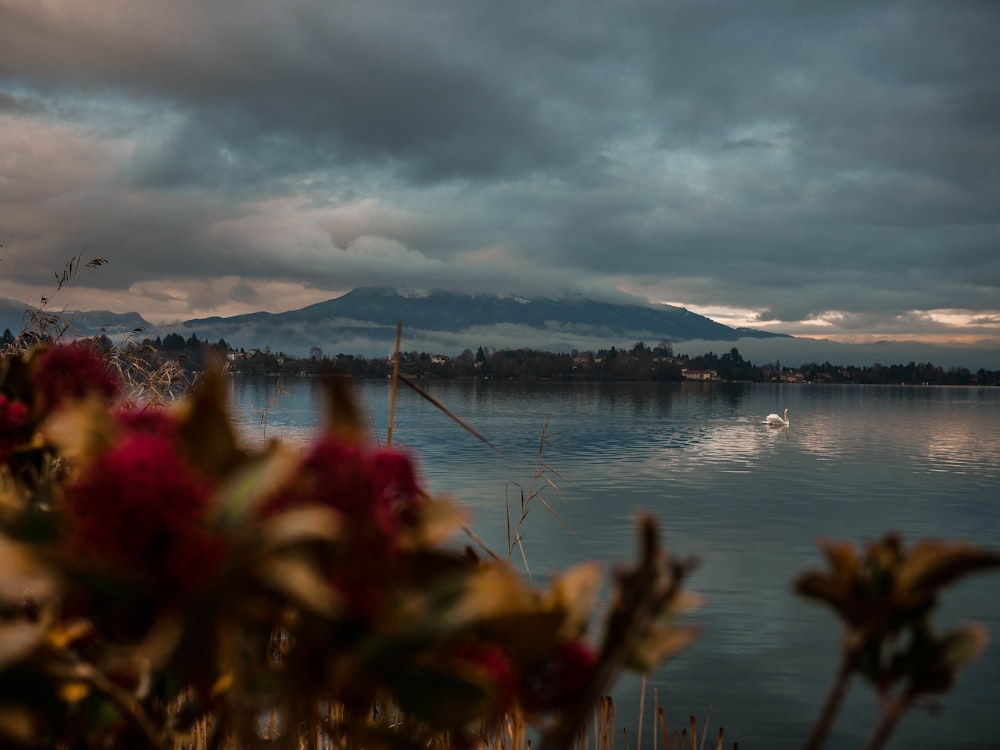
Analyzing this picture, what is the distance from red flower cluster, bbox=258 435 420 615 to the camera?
0.65 meters

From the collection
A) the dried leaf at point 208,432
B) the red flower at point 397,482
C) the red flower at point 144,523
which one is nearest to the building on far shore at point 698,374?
the red flower at point 397,482

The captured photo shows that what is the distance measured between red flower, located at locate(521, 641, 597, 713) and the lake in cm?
13

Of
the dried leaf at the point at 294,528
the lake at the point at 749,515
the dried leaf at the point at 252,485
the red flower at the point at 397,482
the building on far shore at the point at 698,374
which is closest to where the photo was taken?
the dried leaf at the point at 294,528

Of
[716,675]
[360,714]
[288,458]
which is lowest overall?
[716,675]

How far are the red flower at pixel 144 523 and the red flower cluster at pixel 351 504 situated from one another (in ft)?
0.21

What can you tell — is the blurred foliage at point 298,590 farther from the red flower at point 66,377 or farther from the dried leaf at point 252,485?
the red flower at point 66,377

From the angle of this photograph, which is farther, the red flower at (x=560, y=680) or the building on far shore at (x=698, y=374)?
the building on far shore at (x=698, y=374)

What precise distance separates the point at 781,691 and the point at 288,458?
15185mm

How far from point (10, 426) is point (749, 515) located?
3037 cm

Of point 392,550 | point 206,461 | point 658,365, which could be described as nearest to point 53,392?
point 206,461

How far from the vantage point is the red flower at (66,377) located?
4.39ft

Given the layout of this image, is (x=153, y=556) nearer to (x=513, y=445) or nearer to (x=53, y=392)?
(x=53, y=392)

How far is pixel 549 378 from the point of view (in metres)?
147

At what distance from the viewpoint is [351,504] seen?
652 millimetres
